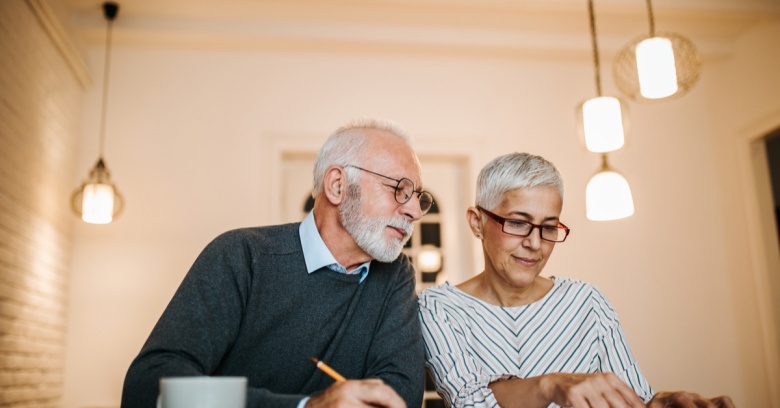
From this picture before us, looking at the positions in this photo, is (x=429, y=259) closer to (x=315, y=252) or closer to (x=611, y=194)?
(x=611, y=194)

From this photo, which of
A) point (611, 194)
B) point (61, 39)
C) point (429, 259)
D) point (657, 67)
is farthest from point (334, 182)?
point (429, 259)

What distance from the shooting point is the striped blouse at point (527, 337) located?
163 centimetres

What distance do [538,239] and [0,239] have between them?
8.15 ft

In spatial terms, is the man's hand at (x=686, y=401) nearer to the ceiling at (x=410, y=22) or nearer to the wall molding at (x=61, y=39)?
the ceiling at (x=410, y=22)

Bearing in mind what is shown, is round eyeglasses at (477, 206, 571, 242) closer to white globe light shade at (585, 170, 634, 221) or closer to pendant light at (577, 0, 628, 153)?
pendant light at (577, 0, 628, 153)

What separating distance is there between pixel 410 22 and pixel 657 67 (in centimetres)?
192

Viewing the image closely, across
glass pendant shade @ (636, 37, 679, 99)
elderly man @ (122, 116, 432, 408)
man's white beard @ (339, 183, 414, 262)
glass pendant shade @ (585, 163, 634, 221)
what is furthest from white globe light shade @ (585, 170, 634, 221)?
man's white beard @ (339, 183, 414, 262)

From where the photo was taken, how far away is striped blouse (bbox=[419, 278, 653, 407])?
163cm

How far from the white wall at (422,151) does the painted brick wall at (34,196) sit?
0.78 ft

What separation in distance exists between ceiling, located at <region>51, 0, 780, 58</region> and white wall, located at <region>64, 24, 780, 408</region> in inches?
6.7

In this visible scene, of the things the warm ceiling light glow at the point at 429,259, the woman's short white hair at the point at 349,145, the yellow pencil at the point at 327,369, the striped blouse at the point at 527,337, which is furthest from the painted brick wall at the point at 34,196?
the yellow pencil at the point at 327,369

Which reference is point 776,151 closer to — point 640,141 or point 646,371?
point 640,141

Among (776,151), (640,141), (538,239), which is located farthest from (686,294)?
(538,239)

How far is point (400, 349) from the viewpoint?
59.6 inches
